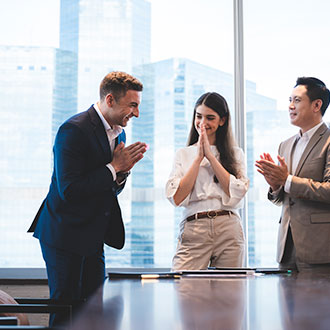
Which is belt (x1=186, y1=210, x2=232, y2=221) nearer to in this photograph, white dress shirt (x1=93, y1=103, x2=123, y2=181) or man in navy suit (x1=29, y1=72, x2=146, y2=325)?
man in navy suit (x1=29, y1=72, x2=146, y2=325)

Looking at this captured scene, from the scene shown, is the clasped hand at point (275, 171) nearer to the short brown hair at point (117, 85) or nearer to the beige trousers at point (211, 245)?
the beige trousers at point (211, 245)

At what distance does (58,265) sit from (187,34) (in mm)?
2668

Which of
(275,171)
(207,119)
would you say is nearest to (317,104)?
(275,171)

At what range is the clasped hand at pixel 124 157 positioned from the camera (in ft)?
7.75

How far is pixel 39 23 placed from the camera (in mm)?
4250

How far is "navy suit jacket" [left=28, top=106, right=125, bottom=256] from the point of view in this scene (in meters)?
2.19

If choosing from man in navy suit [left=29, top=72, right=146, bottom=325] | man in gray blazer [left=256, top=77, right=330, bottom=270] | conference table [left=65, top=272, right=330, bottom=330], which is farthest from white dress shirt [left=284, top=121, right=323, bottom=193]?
conference table [left=65, top=272, right=330, bottom=330]

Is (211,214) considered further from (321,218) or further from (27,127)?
(27,127)

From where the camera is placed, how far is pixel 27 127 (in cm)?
423

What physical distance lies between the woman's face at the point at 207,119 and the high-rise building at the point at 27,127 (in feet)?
5.39

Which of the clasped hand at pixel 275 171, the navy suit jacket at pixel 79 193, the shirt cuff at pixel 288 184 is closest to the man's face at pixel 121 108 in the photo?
the navy suit jacket at pixel 79 193

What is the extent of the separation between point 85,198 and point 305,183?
1.19 metres

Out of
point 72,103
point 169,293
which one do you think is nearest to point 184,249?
point 169,293

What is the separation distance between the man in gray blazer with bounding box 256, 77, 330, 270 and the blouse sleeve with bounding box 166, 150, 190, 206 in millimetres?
443
